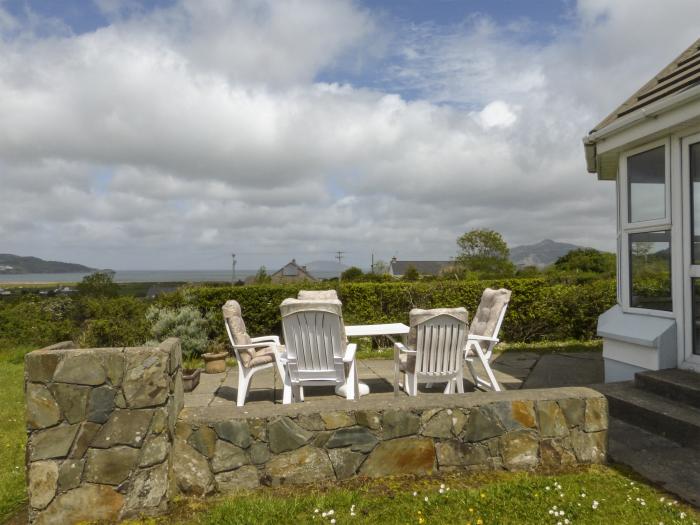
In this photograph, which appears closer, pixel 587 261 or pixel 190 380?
pixel 190 380

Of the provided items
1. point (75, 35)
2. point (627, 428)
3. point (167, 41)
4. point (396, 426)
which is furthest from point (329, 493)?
point (75, 35)

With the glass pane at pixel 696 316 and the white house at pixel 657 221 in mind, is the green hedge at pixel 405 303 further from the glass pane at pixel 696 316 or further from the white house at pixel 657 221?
the glass pane at pixel 696 316

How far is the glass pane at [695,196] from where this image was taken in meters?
4.42

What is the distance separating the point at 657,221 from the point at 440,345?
259 centimetres

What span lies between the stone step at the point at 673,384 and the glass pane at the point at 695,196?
1068 millimetres

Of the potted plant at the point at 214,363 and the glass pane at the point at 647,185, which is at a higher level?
the glass pane at the point at 647,185

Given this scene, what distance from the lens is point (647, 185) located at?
503 cm

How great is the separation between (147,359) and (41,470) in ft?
2.88

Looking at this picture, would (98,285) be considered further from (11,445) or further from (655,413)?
(655,413)

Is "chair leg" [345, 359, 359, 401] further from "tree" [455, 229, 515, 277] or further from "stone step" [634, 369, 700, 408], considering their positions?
"tree" [455, 229, 515, 277]

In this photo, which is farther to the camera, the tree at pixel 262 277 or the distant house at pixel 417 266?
the distant house at pixel 417 266

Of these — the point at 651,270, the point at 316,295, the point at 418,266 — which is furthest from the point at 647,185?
the point at 418,266

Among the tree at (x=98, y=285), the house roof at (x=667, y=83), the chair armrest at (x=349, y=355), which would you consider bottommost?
the chair armrest at (x=349, y=355)

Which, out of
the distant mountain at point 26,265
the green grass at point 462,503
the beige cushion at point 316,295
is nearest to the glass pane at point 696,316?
the green grass at point 462,503
